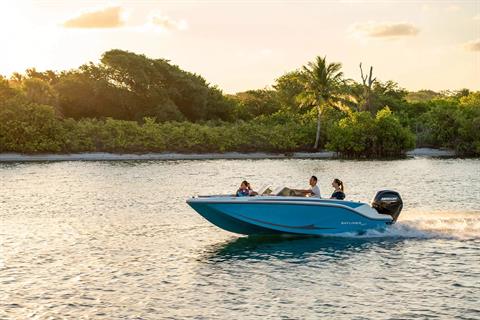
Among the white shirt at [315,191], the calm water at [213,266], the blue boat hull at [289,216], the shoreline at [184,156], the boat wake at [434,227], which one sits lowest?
the calm water at [213,266]

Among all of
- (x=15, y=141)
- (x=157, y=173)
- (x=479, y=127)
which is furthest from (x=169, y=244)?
(x=479, y=127)

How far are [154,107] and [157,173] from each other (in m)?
45.5

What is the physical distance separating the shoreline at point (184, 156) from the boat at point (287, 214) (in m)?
54.4

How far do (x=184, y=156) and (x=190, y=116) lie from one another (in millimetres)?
24026

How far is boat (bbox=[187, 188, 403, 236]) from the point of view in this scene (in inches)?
819

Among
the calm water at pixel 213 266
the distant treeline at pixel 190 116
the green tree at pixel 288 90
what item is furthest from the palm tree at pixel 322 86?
the calm water at pixel 213 266

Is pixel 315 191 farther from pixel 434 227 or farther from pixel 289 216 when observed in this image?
pixel 434 227

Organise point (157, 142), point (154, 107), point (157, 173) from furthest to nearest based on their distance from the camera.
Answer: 1. point (154, 107)
2. point (157, 142)
3. point (157, 173)

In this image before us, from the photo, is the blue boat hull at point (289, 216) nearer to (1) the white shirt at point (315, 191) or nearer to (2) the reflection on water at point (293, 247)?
(2) the reflection on water at point (293, 247)

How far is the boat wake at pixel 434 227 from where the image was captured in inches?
866

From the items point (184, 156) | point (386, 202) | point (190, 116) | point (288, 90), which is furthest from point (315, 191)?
point (288, 90)

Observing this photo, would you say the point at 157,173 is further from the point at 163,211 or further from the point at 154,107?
the point at 154,107

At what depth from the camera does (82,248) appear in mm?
20766

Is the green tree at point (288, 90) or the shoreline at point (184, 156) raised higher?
the green tree at point (288, 90)
